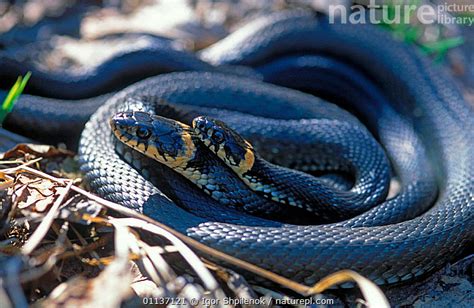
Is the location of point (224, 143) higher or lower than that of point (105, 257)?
higher

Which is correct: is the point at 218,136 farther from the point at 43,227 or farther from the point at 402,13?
the point at 402,13

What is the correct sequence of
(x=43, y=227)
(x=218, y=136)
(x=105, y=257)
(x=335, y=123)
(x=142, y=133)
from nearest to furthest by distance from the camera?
(x=43, y=227)
(x=105, y=257)
(x=142, y=133)
(x=218, y=136)
(x=335, y=123)

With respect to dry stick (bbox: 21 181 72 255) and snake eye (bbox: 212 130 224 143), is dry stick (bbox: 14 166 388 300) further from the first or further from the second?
snake eye (bbox: 212 130 224 143)

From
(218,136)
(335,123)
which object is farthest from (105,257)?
(335,123)

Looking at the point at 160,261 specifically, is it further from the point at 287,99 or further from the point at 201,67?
the point at 201,67

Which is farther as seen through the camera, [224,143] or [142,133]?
[224,143]

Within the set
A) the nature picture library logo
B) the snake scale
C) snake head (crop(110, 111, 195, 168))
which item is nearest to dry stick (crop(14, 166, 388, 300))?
the snake scale
